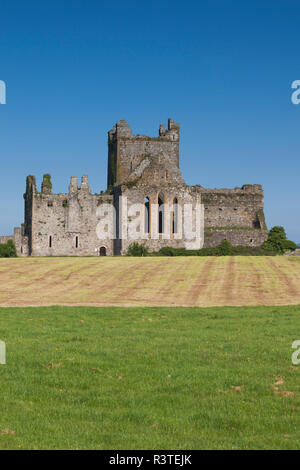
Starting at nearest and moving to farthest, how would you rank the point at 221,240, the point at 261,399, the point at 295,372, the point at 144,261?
1. the point at 261,399
2. the point at 295,372
3. the point at 144,261
4. the point at 221,240

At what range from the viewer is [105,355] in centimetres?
1417

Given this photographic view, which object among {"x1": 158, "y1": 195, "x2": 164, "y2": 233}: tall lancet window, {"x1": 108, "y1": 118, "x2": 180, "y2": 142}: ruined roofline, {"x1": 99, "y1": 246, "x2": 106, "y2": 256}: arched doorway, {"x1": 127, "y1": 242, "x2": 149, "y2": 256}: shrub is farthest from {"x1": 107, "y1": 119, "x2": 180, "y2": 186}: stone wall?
{"x1": 127, "y1": 242, "x2": 149, "y2": 256}: shrub

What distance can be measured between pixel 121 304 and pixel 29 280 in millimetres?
11882

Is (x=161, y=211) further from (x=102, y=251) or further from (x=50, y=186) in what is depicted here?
(x=50, y=186)

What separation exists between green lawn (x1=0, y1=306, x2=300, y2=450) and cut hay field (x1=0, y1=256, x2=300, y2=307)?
8980 millimetres

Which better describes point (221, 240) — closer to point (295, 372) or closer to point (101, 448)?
point (295, 372)

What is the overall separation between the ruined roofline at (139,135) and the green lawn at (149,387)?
191ft

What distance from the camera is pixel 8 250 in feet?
203

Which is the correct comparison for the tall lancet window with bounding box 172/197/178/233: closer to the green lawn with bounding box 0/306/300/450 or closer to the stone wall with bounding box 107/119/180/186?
the stone wall with bounding box 107/119/180/186

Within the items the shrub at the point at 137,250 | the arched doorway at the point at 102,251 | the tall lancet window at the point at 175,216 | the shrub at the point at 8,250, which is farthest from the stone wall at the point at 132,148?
the shrub at the point at 8,250

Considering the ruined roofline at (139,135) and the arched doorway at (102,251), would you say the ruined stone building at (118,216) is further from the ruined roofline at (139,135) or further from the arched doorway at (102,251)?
the ruined roofline at (139,135)

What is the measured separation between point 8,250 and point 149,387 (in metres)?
52.7

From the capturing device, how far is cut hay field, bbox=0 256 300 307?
28.2 metres
